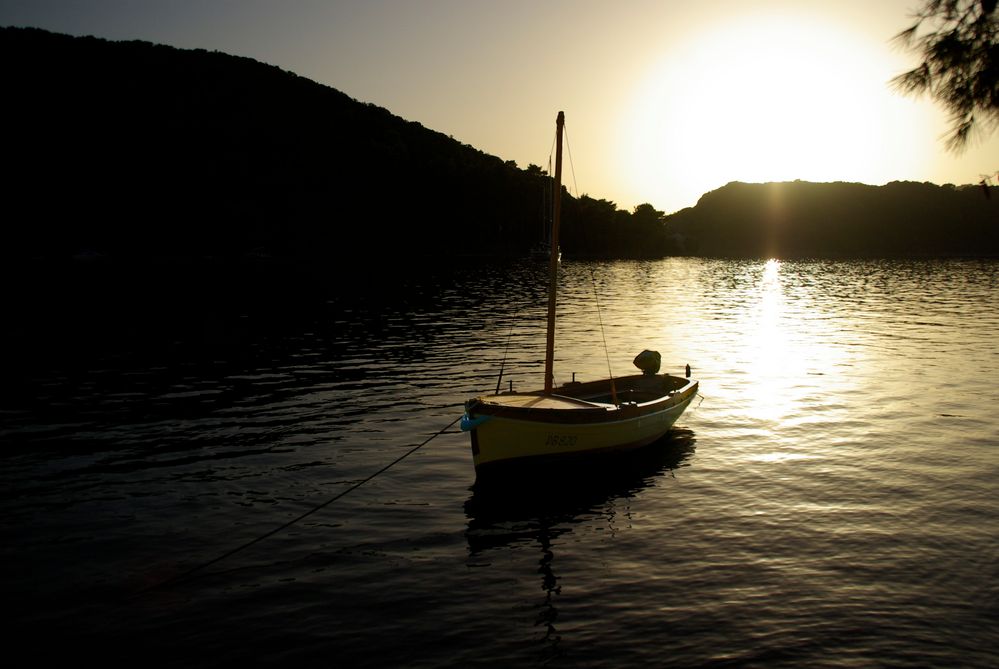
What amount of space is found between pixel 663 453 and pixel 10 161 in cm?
21295

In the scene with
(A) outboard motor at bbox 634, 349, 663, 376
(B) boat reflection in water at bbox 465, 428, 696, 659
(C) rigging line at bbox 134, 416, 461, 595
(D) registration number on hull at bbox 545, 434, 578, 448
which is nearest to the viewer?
(C) rigging line at bbox 134, 416, 461, 595

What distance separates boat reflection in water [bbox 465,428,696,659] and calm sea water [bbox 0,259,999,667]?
98mm

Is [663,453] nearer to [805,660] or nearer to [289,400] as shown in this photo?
[805,660]

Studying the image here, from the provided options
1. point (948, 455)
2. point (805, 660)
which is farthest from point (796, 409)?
point (805, 660)

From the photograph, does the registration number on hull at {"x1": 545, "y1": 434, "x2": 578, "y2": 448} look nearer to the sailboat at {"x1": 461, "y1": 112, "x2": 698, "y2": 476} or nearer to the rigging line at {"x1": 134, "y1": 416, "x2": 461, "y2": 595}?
the sailboat at {"x1": 461, "y1": 112, "x2": 698, "y2": 476}

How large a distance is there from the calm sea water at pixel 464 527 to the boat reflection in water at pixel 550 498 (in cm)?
10

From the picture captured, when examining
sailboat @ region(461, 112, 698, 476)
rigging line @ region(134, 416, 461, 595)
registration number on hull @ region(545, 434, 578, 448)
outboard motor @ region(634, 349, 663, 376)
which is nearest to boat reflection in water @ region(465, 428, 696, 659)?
sailboat @ region(461, 112, 698, 476)

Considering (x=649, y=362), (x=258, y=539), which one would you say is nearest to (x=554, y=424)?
(x=258, y=539)

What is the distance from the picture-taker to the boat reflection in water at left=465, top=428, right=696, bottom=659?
1644cm

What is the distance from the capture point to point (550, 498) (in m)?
19.9

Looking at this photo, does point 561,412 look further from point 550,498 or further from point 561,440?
point 550,498

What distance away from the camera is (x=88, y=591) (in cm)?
1391

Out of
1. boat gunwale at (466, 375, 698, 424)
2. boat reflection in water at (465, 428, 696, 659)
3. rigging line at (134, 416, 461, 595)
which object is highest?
boat gunwale at (466, 375, 698, 424)

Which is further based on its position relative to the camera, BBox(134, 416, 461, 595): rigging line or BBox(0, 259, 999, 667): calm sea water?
BBox(134, 416, 461, 595): rigging line
